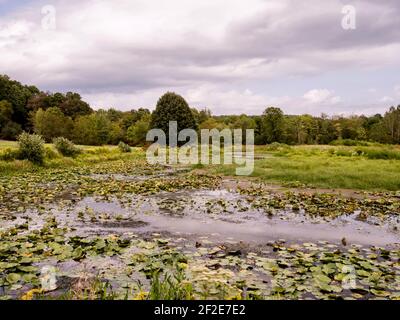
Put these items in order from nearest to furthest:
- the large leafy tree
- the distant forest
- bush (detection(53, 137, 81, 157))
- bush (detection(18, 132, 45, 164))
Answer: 1. bush (detection(18, 132, 45, 164))
2. bush (detection(53, 137, 81, 157))
3. the distant forest
4. the large leafy tree

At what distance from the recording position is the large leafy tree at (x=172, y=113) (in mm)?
A: 66294

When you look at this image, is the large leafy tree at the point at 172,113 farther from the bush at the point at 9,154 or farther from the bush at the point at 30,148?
the bush at the point at 9,154

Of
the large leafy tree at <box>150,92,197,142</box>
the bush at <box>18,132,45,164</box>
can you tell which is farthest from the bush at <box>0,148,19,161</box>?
the large leafy tree at <box>150,92,197,142</box>

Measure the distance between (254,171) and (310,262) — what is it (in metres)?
17.0

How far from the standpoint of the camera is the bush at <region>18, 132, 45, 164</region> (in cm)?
2555

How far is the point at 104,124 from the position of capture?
2655 inches

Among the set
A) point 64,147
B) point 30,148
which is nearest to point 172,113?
point 64,147

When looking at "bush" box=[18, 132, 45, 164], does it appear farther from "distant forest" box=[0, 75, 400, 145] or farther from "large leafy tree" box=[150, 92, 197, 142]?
"large leafy tree" box=[150, 92, 197, 142]

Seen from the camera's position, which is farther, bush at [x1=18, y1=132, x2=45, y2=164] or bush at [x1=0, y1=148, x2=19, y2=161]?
bush at [x1=18, y1=132, x2=45, y2=164]

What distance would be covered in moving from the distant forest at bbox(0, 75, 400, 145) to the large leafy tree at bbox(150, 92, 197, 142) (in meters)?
0.19

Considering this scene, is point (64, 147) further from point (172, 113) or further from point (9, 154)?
point (172, 113)

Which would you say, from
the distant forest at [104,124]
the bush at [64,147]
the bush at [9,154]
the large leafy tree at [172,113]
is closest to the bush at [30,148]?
the bush at [9,154]

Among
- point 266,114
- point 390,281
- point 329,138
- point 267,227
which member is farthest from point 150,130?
point 390,281
